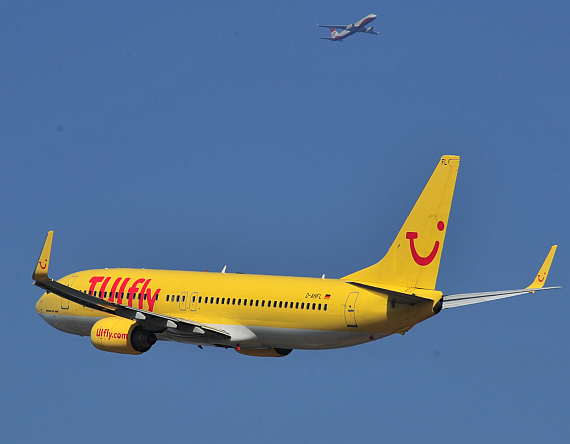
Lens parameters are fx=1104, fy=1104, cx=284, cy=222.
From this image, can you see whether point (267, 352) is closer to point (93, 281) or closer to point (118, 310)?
point (118, 310)

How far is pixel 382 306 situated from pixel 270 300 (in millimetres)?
7043

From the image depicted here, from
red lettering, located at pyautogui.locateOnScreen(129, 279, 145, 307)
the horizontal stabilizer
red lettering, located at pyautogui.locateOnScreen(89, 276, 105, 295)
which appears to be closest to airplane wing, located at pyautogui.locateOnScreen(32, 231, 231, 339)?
red lettering, located at pyautogui.locateOnScreen(129, 279, 145, 307)

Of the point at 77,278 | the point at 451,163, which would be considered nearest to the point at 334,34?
the point at 77,278

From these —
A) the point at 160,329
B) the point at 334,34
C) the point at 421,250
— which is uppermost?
the point at 334,34

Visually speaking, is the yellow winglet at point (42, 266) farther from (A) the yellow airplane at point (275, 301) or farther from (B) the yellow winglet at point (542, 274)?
(B) the yellow winglet at point (542, 274)

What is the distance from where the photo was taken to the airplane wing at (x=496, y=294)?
187 feet

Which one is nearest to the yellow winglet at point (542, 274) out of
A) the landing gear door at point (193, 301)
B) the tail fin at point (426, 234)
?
the tail fin at point (426, 234)

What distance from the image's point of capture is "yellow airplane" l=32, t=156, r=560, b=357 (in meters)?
53.5

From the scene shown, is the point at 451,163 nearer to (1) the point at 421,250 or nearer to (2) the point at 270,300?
(1) the point at 421,250

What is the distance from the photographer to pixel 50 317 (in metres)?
67.8

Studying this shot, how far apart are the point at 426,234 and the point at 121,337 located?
57.8 feet

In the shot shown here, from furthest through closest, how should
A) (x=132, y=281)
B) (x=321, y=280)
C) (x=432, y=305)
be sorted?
(x=132, y=281)
(x=321, y=280)
(x=432, y=305)

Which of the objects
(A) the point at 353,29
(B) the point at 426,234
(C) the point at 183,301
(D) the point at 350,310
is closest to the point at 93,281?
(C) the point at 183,301

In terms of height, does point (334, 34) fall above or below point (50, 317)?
above
